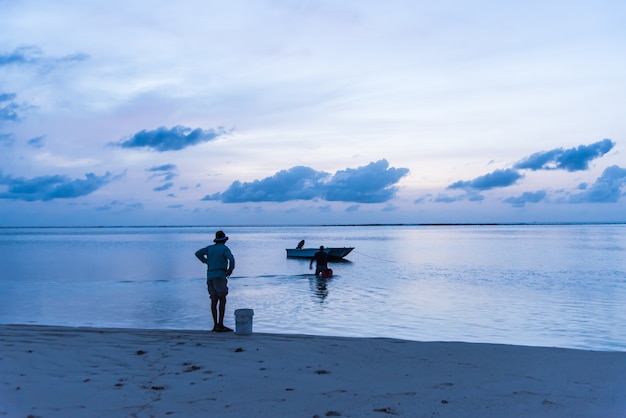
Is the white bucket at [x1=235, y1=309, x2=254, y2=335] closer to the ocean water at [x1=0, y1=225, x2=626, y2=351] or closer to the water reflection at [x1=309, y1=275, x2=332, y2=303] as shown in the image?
the ocean water at [x1=0, y1=225, x2=626, y2=351]

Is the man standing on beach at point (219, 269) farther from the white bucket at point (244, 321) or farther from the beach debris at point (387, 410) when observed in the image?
the beach debris at point (387, 410)

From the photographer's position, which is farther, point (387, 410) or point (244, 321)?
point (244, 321)

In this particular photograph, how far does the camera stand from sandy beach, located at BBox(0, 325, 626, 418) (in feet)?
21.6

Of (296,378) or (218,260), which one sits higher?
(218,260)

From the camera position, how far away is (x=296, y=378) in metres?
7.95

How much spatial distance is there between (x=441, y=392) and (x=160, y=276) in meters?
29.8

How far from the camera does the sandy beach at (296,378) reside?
659 centimetres

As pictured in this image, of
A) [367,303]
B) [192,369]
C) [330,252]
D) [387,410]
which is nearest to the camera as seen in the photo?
[387,410]

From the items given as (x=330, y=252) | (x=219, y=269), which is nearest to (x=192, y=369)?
(x=219, y=269)

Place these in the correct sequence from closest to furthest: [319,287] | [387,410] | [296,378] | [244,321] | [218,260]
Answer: [387,410] < [296,378] < [244,321] < [218,260] < [319,287]

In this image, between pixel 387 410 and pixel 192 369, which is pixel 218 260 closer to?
pixel 192 369

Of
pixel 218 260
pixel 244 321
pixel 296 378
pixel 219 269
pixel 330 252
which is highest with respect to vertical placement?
pixel 218 260

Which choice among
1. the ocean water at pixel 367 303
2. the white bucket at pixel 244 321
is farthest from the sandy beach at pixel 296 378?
the ocean water at pixel 367 303

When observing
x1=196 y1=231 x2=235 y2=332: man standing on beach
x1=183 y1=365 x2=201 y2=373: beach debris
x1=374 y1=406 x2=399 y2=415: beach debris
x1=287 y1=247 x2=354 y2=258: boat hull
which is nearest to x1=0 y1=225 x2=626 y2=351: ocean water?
x1=196 y1=231 x2=235 y2=332: man standing on beach
